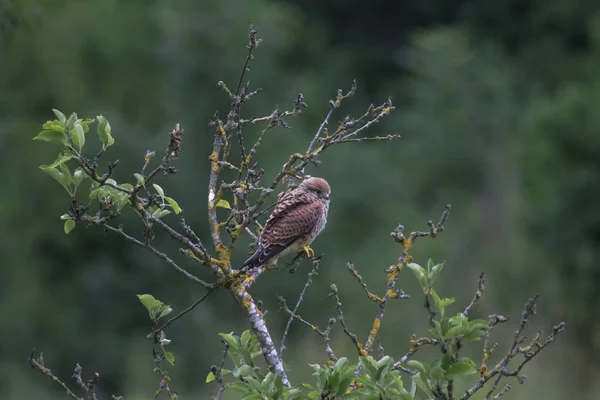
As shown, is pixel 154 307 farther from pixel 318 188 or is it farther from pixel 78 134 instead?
pixel 318 188

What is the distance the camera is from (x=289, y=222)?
6371 millimetres

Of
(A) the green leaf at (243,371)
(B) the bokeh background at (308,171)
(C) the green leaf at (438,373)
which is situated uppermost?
(B) the bokeh background at (308,171)

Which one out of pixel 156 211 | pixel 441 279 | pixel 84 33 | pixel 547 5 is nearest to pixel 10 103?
pixel 84 33

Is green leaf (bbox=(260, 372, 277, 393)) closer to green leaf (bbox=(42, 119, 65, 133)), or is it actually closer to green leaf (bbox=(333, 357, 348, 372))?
green leaf (bbox=(333, 357, 348, 372))

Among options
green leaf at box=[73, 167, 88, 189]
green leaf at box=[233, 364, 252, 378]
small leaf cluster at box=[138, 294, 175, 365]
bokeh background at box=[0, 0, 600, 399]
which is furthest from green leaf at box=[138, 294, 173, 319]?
bokeh background at box=[0, 0, 600, 399]

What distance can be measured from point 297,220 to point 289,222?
63 millimetres

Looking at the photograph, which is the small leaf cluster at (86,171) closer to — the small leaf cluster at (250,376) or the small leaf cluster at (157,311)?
the small leaf cluster at (157,311)

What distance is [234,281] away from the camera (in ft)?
13.5

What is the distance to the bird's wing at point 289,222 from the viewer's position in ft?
19.8

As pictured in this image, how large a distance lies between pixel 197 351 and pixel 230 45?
6.06 metres

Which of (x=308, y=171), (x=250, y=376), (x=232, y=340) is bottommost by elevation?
(x=250, y=376)

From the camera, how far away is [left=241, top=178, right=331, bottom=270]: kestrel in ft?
20.0

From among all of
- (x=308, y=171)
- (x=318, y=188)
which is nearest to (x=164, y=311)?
(x=318, y=188)

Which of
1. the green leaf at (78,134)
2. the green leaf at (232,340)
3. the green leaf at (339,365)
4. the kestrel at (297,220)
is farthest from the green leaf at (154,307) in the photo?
the kestrel at (297,220)
